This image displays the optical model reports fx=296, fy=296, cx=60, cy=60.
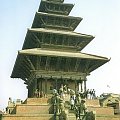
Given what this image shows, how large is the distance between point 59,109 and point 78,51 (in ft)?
37.1

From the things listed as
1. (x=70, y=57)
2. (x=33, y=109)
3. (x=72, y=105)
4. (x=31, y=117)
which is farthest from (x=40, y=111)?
(x=70, y=57)

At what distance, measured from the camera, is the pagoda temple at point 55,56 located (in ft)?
98.1

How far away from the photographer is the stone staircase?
23328 mm

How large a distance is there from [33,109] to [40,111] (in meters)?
0.61

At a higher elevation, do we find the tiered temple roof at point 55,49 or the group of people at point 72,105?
the tiered temple roof at point 55,49

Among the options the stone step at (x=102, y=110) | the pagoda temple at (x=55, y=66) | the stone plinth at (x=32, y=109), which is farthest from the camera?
the stone step at (x=102, y=110)

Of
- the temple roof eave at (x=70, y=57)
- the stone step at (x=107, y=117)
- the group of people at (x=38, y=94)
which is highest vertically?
the temple roof eave at (x=70, y=57)

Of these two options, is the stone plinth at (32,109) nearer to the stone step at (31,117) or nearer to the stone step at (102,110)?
the stone step at (31,117)

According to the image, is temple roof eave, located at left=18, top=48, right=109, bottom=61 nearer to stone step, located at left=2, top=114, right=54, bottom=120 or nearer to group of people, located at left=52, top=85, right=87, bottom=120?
group of people, located at left=52, top=85, right=87, bottom=120

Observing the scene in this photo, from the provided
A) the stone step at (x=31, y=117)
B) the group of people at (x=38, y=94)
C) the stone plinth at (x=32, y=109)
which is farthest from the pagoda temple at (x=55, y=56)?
the stone step at (x=31, y=117)

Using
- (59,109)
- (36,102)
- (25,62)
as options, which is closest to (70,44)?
(25,62)

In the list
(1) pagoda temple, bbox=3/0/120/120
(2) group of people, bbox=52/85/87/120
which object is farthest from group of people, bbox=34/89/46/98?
(2) group of people, bbox=52/85/87/120

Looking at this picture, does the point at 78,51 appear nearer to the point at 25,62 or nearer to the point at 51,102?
the point at 25,62

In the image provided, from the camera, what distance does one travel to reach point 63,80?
101 feet
